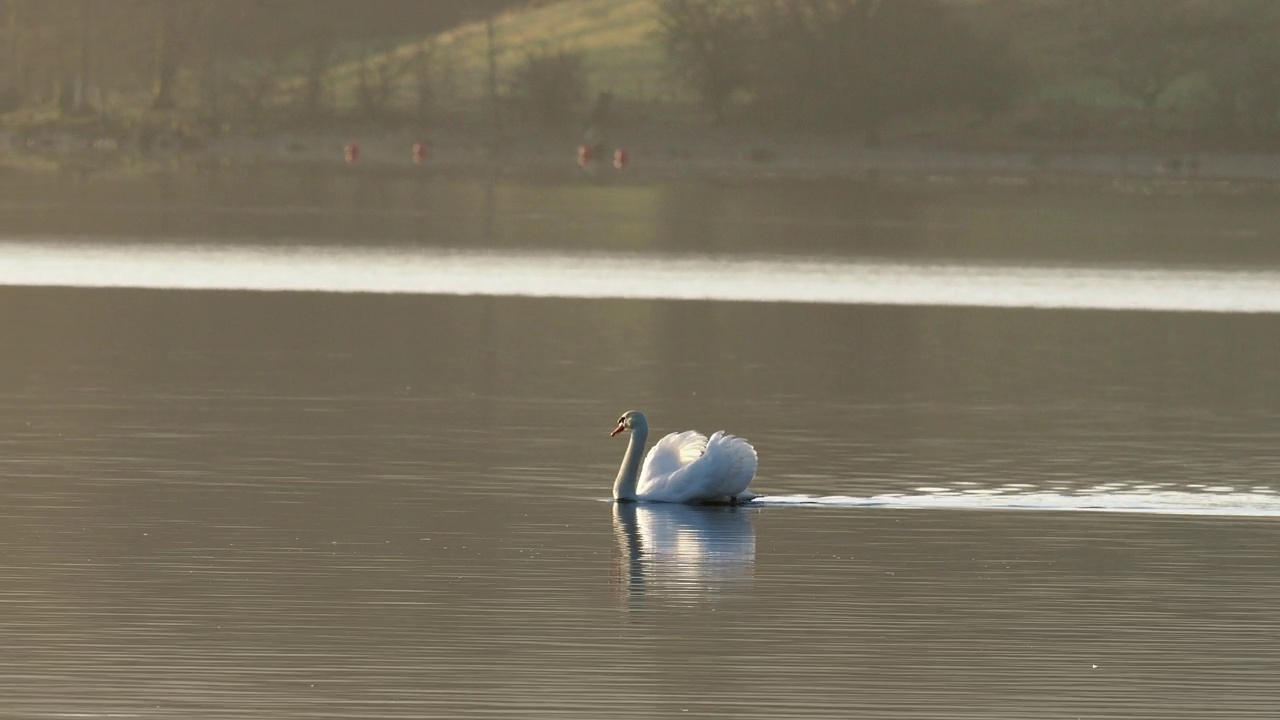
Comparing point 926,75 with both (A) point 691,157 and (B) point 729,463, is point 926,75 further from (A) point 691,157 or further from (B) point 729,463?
(B) point 729,463

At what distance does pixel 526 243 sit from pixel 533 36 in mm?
88491

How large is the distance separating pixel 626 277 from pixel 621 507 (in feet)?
92.9

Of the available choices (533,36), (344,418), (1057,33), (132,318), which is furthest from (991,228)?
(533,36)

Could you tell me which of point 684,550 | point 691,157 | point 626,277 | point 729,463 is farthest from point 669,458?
point 691,157

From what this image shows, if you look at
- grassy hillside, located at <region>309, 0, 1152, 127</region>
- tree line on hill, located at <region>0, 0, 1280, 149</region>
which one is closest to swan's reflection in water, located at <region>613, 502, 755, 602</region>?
tree line on hill, located at <region>0, 0, 1280, 149</region>

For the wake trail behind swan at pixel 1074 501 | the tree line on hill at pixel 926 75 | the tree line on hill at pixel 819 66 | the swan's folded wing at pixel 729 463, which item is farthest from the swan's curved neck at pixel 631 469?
the tree line on hill at pixel 926 75

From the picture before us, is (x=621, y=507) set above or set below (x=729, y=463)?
below

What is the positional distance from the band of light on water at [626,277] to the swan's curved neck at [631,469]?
77.3 feet

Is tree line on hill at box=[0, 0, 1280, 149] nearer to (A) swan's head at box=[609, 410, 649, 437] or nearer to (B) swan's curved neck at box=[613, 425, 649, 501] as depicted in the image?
(A) swan's head at box=[609, 410, 649, 437]

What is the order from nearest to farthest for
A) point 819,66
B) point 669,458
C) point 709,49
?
1. point 669,458
2. point 819,66
3. point 709,49

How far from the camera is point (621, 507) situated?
21.2 meters

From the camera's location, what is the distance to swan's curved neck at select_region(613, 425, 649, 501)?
21.1 meters

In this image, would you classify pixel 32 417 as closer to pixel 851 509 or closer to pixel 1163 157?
pixel 851 509

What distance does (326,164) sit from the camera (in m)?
103
